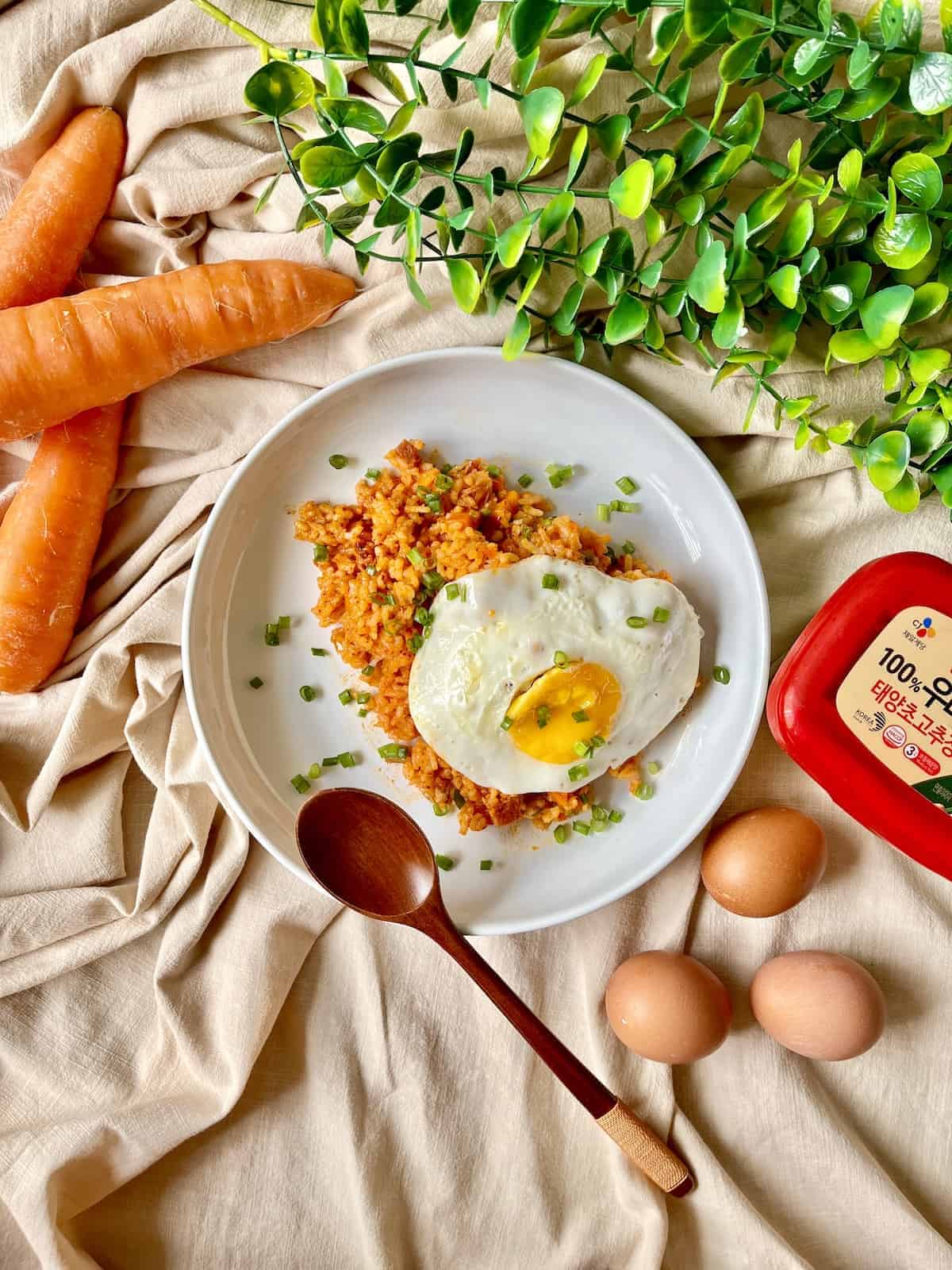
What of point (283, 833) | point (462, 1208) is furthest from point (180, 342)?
point (462, 1208)

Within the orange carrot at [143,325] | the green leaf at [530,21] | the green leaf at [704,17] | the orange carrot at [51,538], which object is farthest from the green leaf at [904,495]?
the orange carrot at [51,538]

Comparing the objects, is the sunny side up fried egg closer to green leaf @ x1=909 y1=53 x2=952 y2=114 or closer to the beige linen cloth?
the beige linen cloth

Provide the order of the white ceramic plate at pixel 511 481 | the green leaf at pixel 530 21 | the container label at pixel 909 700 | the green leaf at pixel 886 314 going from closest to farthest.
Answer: the green leaf at pixel 530 21 → the green leaf at pixel 886 314 → the container label at pixel 909 700 → the white ceramic plate at pixel 511 481

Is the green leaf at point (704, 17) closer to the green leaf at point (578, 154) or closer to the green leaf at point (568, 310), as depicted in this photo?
the green leaf at point (578, 154)

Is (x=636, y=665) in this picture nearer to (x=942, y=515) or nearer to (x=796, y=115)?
(x=942, y=515)

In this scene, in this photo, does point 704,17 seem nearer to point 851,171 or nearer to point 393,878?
point 851,171

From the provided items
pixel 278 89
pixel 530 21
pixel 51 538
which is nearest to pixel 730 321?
pixel 530 21

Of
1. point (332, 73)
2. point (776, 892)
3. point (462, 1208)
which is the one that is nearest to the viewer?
point (332, 73)
